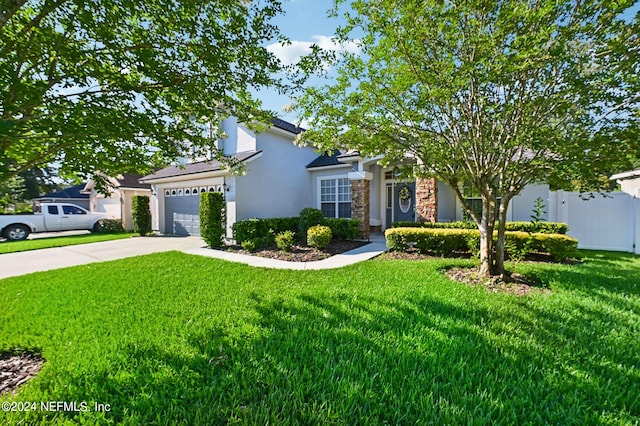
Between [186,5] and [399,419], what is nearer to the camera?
[399,419]

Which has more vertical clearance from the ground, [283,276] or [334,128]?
[334,128]

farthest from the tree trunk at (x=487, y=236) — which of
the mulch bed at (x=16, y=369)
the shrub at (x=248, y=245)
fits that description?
the mulch bed at (x=16, y=369)

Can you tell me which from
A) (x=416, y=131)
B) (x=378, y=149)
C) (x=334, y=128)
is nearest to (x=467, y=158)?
(x=416, y=131)

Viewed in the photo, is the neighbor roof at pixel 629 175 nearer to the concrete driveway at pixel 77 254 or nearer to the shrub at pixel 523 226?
the shrub at pixel 523 226

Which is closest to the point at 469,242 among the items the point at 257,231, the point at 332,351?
the point at 332,351

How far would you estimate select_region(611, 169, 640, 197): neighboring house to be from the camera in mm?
8618

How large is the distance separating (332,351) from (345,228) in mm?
8343

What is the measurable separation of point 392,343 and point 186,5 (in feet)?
15.5

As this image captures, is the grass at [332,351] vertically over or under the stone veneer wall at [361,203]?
under

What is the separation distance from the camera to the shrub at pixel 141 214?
579 inches

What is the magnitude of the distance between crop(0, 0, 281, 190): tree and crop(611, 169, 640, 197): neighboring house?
1161 centimetres

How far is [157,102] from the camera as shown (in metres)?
3.56

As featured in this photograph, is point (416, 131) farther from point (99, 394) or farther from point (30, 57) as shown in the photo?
point (99, 394)

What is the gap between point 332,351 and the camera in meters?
3.13
